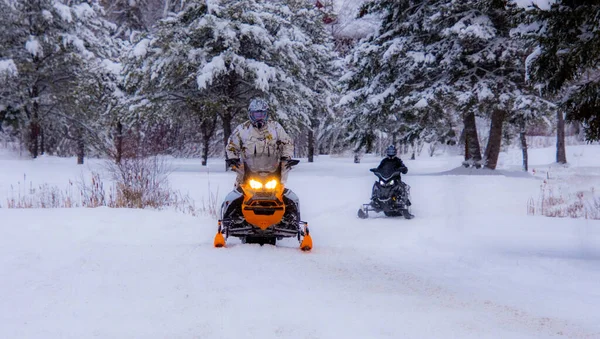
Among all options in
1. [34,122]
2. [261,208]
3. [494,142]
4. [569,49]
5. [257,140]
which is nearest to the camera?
[261,208]

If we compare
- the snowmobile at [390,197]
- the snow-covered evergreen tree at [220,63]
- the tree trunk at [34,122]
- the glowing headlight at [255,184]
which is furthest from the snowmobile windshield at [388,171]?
the tree trunk at [34,122]

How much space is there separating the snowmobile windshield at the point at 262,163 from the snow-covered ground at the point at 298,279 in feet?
3.59

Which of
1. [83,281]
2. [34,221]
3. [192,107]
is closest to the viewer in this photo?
[83,281]

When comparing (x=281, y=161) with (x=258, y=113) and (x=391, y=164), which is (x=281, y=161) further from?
(x=391, y=164)

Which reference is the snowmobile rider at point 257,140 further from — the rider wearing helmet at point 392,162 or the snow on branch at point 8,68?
the snow on branch at point 8,68

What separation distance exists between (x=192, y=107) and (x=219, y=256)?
61.8ft

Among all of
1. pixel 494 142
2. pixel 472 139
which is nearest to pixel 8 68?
pixel 472 139

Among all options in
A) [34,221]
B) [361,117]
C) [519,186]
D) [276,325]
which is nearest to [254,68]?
[361,117]

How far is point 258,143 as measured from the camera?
747 centimetres

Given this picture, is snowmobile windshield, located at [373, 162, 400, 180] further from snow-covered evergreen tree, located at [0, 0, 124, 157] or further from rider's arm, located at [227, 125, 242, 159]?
snow-covered evergreen tree, located at [0, 0, 124, 157]

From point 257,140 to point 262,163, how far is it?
1.09ft

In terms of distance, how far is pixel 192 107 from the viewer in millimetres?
24500

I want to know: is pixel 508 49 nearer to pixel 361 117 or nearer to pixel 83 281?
pixel 361 117

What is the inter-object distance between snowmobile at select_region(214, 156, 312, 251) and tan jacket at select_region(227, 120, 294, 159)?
0.36 ft
